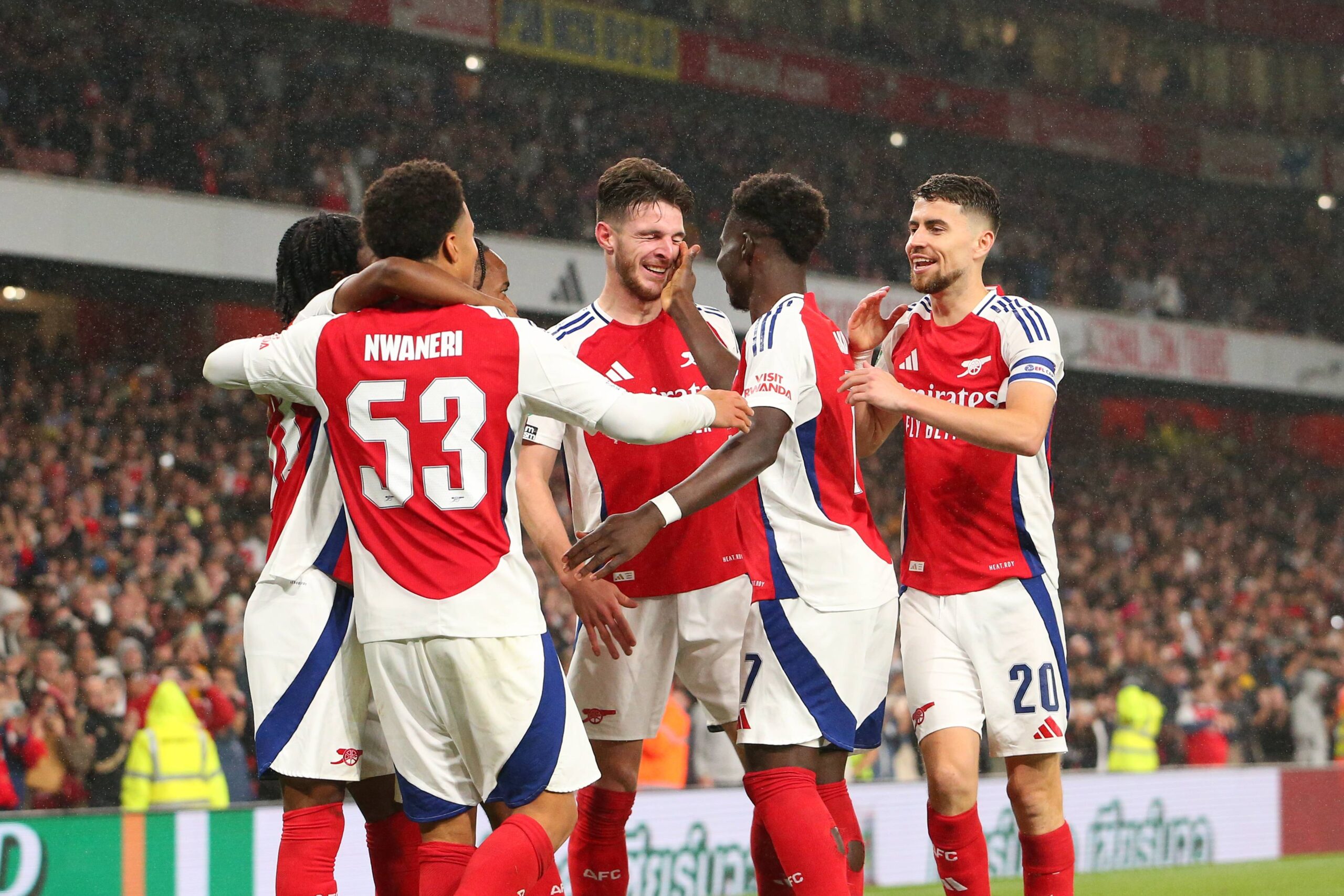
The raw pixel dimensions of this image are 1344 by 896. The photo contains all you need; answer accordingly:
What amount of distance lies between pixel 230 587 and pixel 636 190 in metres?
8.10

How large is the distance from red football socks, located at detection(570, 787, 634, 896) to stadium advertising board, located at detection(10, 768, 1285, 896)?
2510 millimetres

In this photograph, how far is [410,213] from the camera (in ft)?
11.2

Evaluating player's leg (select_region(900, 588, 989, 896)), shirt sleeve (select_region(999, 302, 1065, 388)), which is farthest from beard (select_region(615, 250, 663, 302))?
player's leg (select_region(900, 588, 989, 896))

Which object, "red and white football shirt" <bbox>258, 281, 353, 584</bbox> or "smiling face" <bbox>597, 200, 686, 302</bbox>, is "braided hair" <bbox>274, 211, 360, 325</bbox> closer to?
"red and white football shirt" <bbox>258, 281, 353, 584</bbox>

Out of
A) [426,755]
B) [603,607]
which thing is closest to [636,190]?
[603,607]

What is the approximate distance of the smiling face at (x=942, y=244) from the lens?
4.41 metres


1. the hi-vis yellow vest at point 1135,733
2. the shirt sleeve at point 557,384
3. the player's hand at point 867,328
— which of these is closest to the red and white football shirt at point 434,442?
the shirt sleeve at point 557,384

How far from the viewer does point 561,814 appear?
11.0 feet

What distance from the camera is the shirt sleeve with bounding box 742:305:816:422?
391 centimetres

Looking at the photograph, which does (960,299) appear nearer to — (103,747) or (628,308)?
(628,308)

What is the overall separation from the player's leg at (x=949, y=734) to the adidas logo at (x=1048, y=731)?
162 mm

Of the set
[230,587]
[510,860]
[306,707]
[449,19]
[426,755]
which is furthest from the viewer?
[449,19]

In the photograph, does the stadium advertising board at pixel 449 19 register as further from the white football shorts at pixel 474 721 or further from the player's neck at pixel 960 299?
the white football shorts at pixel 474 721

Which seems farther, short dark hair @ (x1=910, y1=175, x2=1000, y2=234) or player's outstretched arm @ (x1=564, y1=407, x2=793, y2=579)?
short dark hair @ (x1=910, y1=175, x2=1000, y2=234)
